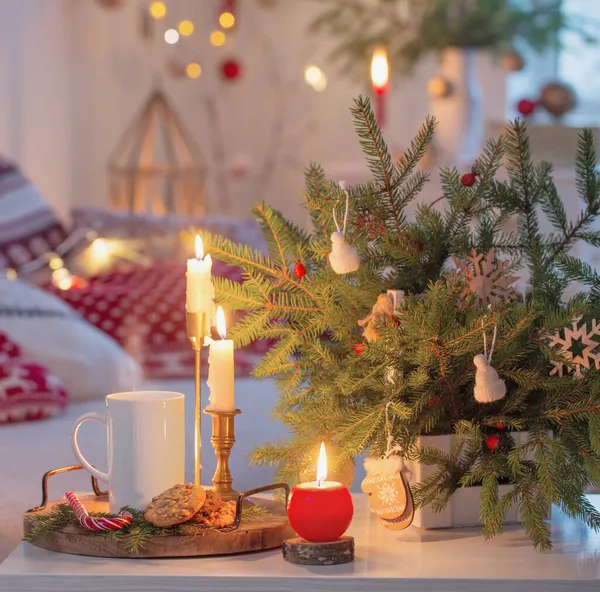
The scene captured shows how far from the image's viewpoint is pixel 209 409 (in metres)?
0.90

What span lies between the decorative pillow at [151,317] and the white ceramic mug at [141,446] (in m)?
1.01

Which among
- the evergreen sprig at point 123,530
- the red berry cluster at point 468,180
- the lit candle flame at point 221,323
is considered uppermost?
the red berry cluster at point 468,180

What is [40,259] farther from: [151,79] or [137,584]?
[151,79]

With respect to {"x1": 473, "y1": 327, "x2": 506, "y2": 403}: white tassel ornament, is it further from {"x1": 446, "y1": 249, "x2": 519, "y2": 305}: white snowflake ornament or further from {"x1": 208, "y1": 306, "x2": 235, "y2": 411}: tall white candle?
{"x1": 208, "y1": 306, "x2": 235, "y2": 411}: tall white candle

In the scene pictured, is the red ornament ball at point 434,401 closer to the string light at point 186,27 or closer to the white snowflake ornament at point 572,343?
Result: the white snowflake ornament at point 572,343

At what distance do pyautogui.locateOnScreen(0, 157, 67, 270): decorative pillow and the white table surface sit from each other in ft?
4.48

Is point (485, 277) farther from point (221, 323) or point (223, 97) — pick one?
point (223, 97)

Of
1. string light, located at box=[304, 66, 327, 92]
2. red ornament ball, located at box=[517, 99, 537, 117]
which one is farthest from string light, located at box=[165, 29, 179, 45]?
red ornament ball, located at box=[517, 99, 537, 117]

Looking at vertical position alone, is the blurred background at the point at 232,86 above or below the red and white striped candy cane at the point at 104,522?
above

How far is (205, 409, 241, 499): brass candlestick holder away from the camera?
901mm

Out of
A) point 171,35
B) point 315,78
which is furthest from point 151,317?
point 171,35

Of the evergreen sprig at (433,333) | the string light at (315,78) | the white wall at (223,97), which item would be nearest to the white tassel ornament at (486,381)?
the evergreen sprig at (433,333)

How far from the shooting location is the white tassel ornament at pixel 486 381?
83cm

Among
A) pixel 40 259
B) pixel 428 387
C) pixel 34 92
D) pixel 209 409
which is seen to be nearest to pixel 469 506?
pixel 428 387
